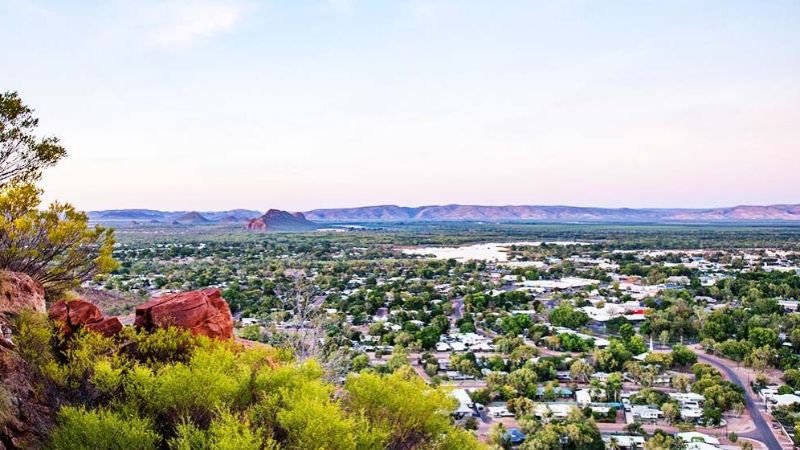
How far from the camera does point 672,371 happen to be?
36.8 meters

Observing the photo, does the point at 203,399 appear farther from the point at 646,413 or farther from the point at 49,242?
the point at 646,413

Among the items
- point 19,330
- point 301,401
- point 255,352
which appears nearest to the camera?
point 301,401

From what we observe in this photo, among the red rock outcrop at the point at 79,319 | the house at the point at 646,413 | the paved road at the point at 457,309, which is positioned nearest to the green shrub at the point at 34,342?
the red rock outcrop at the point at 79,319

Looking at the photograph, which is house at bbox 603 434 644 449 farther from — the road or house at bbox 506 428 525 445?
the road

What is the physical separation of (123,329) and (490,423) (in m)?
19.5

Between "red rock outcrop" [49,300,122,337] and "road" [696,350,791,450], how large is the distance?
2492 cm

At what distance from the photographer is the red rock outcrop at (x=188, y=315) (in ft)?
39.2

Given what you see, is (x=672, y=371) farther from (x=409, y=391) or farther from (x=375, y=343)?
(x=409, y=391)

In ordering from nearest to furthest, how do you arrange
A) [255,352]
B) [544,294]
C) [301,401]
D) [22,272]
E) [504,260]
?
[301,401], [255,352], [22,272], [544,294], [504,260]

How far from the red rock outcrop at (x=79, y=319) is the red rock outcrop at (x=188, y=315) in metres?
0.52

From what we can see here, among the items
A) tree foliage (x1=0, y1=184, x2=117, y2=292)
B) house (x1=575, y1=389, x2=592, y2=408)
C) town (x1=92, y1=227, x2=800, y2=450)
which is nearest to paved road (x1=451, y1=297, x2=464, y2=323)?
town (x1=92, y1=227, x2=800, y2=450)

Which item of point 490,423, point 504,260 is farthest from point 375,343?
point 504,260

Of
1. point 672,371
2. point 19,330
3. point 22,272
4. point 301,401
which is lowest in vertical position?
point 672,371

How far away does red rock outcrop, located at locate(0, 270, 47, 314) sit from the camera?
35.6 feet
